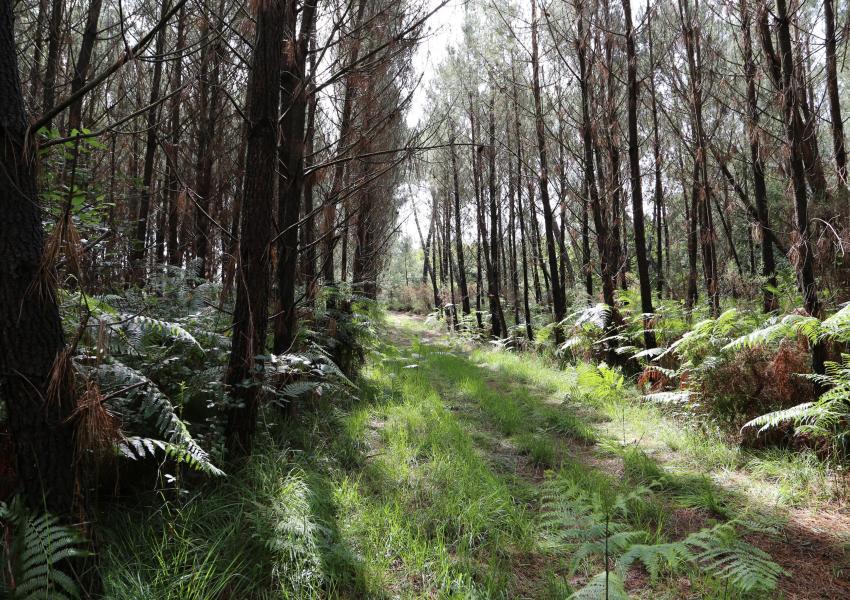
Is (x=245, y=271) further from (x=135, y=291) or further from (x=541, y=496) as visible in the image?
(x=541, y=496)

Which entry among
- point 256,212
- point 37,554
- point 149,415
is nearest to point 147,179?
point 256,212

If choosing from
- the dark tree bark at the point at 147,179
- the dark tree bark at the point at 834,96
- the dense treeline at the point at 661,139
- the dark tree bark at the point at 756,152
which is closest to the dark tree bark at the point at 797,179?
the dense treeline at the point at 661,139

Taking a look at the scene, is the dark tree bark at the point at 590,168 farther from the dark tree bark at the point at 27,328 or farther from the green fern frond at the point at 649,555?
the dark tree bark at the point at 27,328

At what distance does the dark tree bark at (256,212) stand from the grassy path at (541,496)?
98 centimetres

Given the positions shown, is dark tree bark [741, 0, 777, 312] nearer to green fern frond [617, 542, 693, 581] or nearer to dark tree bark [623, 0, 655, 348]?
dark tree bark [623, 0, 655, 348]

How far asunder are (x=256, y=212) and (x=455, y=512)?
233 centimetres

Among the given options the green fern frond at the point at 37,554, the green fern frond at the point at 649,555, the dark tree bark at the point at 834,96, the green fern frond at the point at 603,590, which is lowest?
the green fern frond at the point at 603,590

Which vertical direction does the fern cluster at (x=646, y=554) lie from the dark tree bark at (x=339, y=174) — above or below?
below

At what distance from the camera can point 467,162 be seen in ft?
55.5

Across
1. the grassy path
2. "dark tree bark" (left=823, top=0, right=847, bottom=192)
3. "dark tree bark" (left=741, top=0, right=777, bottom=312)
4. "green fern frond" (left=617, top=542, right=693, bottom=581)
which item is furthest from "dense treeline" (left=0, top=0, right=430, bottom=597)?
"dark tree bark" (left=823, top=0, right=847, bottom=192)

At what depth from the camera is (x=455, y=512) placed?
114 inches

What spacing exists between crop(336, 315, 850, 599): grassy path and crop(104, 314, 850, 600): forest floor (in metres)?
0.01

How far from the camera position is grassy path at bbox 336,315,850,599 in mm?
2316

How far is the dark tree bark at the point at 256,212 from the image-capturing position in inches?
114
